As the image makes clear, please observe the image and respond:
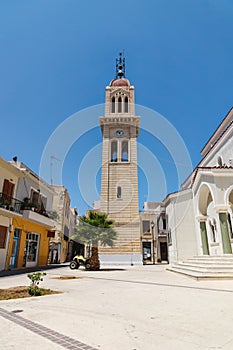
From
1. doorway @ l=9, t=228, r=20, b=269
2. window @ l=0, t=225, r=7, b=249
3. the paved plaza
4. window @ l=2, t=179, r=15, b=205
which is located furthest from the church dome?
the paved plaza

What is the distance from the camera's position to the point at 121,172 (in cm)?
2667

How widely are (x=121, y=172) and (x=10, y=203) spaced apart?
14252 mm

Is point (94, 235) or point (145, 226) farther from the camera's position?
point (145, 226)

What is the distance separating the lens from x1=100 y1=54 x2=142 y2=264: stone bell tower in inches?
939

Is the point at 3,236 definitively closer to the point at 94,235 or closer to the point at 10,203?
the point at 10,203

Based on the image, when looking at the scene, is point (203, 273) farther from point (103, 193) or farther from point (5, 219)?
point (103, 193)

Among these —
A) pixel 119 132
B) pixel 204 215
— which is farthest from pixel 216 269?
pixel 119 132

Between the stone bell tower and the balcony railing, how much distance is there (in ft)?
35.9

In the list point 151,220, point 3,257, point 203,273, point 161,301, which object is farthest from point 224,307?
point 151,220

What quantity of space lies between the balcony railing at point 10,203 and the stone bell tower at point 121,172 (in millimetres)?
10934

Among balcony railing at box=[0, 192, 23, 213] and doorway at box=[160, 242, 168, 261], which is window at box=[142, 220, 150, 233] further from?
balcony railing at box=[0, 192, 23, 213]

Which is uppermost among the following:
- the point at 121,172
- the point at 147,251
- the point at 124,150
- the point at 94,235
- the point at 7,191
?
the point at 124,150

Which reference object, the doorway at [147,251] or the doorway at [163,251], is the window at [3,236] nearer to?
the doorway at [147,251]

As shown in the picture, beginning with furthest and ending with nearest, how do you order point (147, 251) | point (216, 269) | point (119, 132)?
point (147, 251)
point (119, 132)
point (216, 269)
